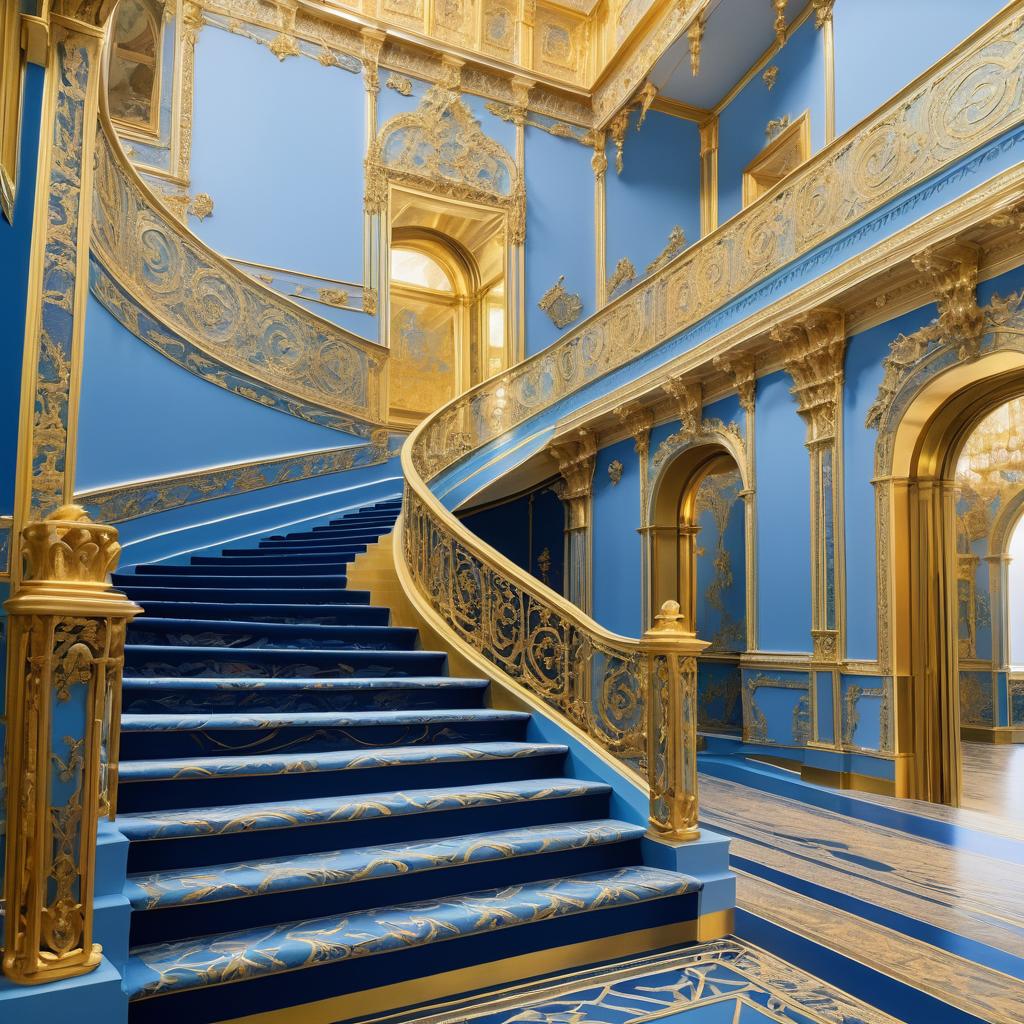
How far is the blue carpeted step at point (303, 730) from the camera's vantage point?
3.30m

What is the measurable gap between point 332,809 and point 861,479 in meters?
4.94

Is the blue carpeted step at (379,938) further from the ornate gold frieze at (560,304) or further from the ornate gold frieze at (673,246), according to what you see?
the ornate gold frieze at (673,246)

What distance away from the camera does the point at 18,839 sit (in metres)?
2.14

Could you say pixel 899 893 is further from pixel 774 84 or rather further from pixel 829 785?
pixel 774 84

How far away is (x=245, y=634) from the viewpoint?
15.5 feet

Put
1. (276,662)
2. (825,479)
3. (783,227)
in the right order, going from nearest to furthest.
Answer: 1. (276,662)
2. (825,479)
3. (783,227)

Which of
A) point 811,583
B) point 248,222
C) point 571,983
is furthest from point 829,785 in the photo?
point 248,222

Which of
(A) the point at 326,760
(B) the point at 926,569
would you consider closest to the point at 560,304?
(B) the point at 926,569

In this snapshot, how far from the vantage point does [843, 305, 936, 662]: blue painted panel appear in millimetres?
6328

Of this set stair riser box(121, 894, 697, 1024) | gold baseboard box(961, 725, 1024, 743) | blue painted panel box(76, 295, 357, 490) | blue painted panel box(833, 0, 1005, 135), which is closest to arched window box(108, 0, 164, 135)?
blue painted panel box(76, 295, 357, 490)

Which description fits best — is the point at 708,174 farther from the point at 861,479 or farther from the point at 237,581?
the point at 237,581

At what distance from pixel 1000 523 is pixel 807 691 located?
568 cm

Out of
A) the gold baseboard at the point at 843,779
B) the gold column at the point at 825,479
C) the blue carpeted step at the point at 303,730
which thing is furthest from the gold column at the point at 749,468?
the blue carpeted step at the point at 303,730

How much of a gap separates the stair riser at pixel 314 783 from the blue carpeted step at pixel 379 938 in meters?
0.58
